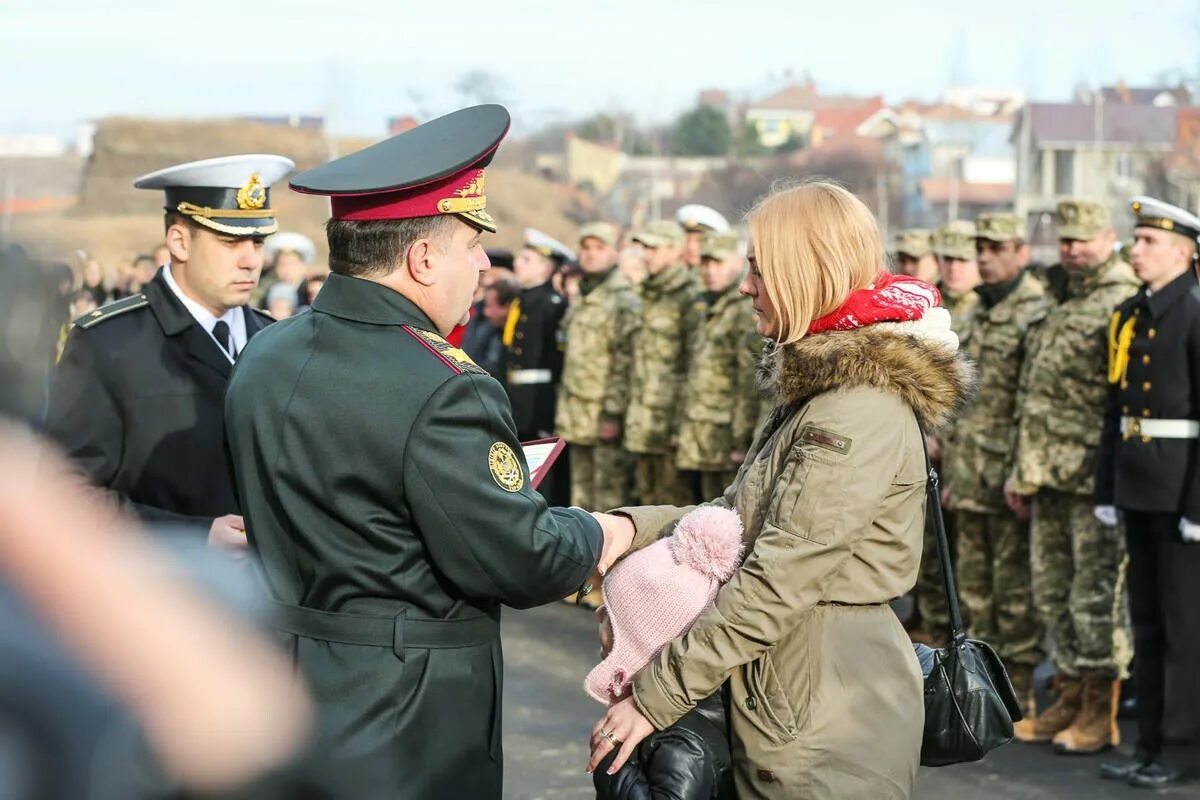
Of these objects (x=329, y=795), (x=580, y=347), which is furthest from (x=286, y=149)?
(x=329, y=795)

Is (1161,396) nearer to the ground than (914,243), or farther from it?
nearer to the ground

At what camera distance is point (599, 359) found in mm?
11461

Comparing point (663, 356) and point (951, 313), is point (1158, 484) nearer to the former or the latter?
point (951, 313)

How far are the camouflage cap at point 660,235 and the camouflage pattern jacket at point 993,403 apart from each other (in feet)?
11.3

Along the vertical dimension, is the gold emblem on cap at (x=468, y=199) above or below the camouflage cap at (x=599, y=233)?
above

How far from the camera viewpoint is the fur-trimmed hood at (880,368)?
3.17 m

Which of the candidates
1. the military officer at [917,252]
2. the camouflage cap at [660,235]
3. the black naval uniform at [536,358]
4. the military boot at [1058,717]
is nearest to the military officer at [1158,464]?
the military boot at [1058,717]

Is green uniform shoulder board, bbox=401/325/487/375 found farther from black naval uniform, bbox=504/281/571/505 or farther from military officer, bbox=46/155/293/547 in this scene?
black naval uniform, bbox=504/281/571/505

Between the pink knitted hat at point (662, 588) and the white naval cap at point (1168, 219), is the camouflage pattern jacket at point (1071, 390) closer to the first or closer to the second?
the white naval cap at point (1168, 219)

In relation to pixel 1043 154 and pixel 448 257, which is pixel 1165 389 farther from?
pixel 1043 154

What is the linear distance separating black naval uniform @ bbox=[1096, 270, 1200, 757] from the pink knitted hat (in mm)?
3607

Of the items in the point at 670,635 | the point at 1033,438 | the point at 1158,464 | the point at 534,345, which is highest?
the point at 670,635

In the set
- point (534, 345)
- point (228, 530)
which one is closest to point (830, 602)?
point (228, 530)

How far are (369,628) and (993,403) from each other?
5.52 meters
